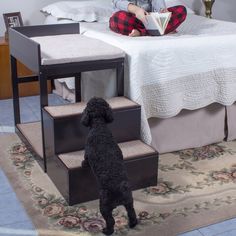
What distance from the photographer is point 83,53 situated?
1852 millimetres

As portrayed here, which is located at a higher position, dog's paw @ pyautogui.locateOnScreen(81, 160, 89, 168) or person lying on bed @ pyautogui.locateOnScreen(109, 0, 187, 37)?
person lying on bed @ pyautogui.locateOnScreen(109, 0, 187, 37)

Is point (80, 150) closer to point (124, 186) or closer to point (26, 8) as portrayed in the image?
point (124, 186)

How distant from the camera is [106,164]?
4.75ft

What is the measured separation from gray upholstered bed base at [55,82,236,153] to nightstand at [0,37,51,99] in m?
1.18

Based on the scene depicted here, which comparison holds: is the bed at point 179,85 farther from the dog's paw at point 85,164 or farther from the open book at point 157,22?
the dog's paw at point 85,164

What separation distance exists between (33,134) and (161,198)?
0.76m

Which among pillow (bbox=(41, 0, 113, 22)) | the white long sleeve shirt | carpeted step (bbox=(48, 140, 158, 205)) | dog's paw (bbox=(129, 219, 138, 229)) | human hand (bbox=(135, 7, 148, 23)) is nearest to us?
dog's paw (bbox=(129, 219, 138, 229))

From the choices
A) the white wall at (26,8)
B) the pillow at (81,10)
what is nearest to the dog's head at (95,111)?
the pillow at (81,10)

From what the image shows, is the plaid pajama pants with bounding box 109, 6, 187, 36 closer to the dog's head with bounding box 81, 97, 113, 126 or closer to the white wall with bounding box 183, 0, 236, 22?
the dog's head with bounding box 81, 97, 113, 126

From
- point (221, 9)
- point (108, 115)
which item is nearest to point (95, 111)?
point (108, 115)

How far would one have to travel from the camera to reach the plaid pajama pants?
224 centimetres

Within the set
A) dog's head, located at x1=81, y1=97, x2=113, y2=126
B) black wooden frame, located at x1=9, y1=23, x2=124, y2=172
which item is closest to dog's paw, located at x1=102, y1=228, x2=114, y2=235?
dog's head, located at x1=81, y1=97, x2=113, y2=126

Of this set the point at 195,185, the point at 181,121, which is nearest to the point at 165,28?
the point at 181,121

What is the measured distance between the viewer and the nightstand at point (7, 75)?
2.75 m
